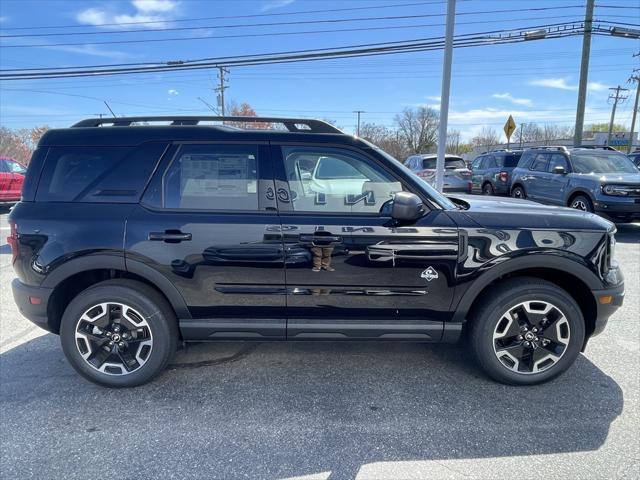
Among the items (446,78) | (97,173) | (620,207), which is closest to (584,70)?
(620,207)

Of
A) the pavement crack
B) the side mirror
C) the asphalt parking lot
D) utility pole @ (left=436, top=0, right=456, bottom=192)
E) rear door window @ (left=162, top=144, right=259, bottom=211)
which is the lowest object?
the asphalt parking lot

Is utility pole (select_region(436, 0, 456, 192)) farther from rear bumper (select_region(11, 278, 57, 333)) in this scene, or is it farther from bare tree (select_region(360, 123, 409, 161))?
bare tree (select_region(360, 123, 409, 161))

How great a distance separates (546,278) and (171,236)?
2849 millimetres

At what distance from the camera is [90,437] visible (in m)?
2.50

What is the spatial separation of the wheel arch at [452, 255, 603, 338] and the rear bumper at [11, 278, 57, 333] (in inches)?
119

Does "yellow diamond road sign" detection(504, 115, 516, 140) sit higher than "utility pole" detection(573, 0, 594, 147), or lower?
lower

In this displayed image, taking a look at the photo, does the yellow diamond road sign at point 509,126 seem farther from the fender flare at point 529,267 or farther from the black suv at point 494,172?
the fender flare at point 529,267

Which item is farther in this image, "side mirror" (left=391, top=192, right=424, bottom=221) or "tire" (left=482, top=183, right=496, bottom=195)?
"tire" (left=482, top=183, right=496, bottom=195)

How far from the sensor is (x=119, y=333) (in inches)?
117

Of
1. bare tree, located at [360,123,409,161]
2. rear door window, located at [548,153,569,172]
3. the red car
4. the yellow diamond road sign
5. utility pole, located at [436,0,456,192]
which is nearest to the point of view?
utility pole, located at [436,0,456,192]

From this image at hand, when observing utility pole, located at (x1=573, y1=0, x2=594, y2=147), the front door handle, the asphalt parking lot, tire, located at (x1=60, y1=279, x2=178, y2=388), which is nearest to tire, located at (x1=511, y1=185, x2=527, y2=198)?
utility pole, located at (x1=573, y1=0, x2=594, y2=147)

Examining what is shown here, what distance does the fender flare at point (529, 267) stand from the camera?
286cm

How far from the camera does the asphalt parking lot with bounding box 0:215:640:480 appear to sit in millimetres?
2270

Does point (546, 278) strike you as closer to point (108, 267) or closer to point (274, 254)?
point (274, 254)
